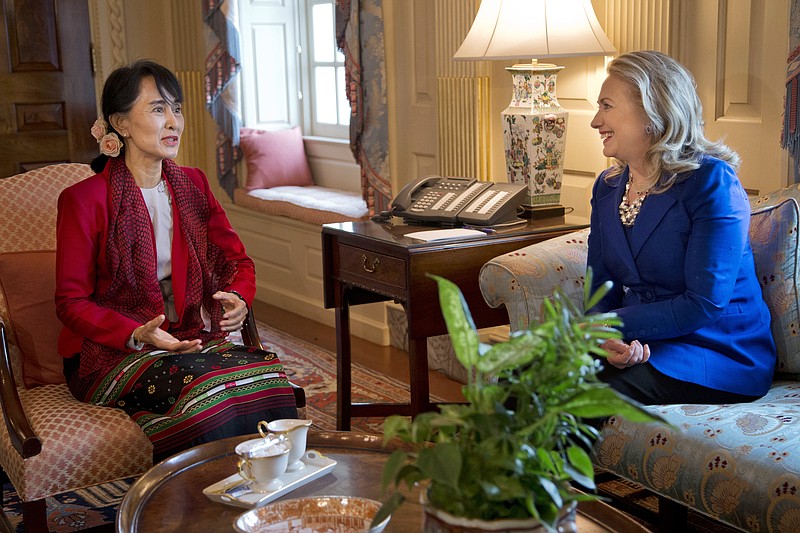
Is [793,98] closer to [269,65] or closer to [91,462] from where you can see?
[91,462]

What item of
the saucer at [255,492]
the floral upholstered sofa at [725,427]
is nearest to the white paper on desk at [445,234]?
the floral upholstered sofa at [725,427]

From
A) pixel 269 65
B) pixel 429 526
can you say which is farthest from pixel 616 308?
pixel 269 65

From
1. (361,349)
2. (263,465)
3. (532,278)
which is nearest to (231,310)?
(532,278)

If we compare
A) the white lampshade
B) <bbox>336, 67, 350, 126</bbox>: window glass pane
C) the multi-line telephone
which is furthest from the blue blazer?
<bbox>336, 67, 350, 126</bbox>: window glass pane

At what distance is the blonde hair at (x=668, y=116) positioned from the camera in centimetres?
228

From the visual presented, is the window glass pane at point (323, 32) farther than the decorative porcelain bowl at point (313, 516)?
Yes

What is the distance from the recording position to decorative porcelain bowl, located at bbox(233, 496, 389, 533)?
61.1 inches

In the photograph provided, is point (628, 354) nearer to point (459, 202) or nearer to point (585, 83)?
point (459, 202)

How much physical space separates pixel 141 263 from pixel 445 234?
85cm

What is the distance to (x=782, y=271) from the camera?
7.43ft

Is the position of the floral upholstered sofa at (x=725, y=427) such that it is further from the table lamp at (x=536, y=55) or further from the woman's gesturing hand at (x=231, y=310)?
the woman's gesturing hand at (x=231, y=310)

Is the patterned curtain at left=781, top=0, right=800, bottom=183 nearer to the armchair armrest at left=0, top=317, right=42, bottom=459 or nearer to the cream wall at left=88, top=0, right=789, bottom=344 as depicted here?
the cream wall at left=88, top=0, right=789, bottom=344

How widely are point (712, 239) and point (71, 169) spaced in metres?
1.73

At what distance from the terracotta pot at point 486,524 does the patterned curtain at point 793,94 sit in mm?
1705
